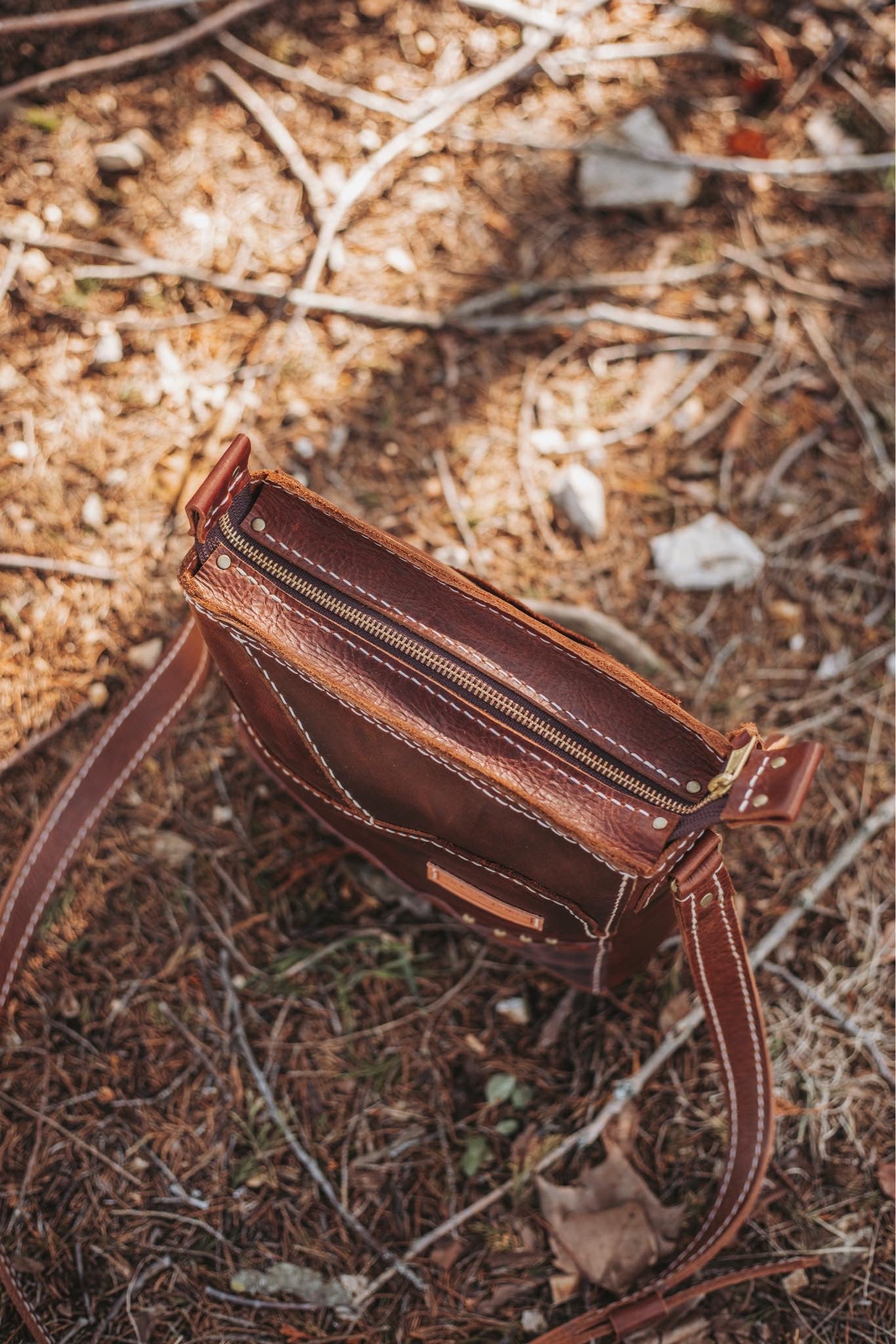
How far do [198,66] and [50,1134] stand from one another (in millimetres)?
3302

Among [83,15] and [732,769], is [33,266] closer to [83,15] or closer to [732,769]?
[83,15]

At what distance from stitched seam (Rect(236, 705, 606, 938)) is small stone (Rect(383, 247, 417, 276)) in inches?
67.5

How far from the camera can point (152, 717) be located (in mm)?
2252

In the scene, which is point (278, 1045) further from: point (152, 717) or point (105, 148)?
point (105, 148)

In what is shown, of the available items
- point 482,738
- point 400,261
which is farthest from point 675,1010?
point 400,261

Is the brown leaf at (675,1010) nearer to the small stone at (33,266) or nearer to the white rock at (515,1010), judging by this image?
the white rock at (515,1010)

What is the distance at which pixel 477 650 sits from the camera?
5.23 feet

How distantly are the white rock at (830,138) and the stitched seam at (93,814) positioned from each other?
2.87m

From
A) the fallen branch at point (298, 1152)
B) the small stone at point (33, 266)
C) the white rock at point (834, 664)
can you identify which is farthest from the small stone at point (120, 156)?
the white rock at point (834, 664)

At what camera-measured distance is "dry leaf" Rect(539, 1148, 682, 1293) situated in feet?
6.68

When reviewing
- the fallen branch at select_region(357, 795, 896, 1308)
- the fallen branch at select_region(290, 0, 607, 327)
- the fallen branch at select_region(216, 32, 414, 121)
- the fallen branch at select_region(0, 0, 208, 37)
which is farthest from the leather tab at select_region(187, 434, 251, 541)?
the fallen branch at select_region(0, 0, 208, 37)

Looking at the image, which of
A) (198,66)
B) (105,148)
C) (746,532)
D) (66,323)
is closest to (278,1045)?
(746,532)

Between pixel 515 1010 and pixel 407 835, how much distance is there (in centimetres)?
71

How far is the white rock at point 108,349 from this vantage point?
274 cm
